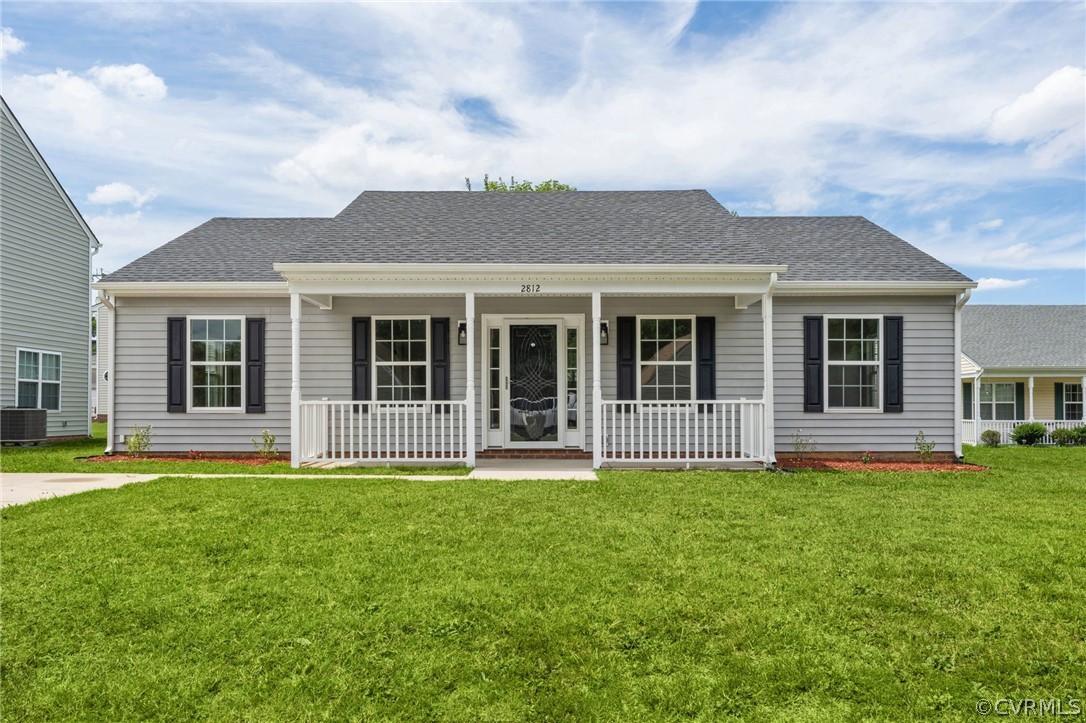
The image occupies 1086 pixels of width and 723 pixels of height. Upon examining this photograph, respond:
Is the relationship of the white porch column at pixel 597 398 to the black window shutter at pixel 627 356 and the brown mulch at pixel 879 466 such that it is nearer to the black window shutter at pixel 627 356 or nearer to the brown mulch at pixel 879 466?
the black window shutter at pixel 627 356

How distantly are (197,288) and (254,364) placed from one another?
5.10 feet

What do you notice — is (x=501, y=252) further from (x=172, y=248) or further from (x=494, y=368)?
(x=172, y=248)

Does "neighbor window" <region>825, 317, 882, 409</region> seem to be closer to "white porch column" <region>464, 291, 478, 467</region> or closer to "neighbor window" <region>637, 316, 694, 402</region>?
"neighbor window" <region>637, 316, 694, 402</region>

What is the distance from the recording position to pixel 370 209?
1158 centimetres

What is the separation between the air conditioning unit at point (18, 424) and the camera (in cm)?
1329

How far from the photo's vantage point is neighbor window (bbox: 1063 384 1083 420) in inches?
768

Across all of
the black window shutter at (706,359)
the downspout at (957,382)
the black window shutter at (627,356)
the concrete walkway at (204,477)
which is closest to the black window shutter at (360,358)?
the concrete walkway at (204,477)

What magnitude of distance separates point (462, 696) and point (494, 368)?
7.96 metres

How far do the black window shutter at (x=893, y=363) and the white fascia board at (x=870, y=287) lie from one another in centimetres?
51

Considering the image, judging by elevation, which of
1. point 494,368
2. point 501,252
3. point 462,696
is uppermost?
point 501,252

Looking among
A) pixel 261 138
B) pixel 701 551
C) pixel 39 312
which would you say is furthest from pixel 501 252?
pixel 39 312

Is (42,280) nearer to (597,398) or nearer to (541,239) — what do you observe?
(541,239)

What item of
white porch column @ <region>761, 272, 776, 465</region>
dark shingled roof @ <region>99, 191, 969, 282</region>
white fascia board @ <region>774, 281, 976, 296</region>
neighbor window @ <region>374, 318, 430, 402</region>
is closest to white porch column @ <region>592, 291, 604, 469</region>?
dark shingled roof @ <region>99, 191, 969, 282</region>

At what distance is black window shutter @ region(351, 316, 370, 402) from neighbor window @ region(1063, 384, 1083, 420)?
21193 mm
